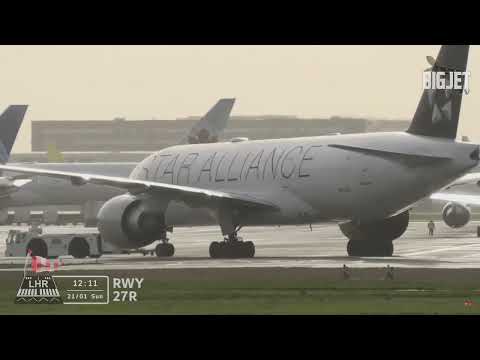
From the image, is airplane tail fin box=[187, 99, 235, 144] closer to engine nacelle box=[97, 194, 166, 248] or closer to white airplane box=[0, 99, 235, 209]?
white airplane box=[0, 99, 235, 209]

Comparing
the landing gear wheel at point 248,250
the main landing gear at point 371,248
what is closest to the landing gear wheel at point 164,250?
the landing gear wheel at point 248,250

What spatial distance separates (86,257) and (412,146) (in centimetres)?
1542

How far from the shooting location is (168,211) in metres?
48.8

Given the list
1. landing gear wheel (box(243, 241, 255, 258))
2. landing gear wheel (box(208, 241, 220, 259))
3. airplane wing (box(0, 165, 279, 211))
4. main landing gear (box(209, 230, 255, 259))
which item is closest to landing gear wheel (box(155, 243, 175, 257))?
landing gear wheel (box(208, 241, 220, 259))

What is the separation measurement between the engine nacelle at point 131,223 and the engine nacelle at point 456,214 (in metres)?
35.1

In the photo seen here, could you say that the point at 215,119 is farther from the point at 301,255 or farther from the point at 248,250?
the point at 248,250

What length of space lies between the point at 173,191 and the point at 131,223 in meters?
2.16

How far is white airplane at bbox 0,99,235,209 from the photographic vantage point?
8912 centimetres

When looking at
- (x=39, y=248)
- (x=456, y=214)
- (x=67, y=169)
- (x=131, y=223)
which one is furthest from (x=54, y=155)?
(x=131, y=223)

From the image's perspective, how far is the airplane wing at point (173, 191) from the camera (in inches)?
1807

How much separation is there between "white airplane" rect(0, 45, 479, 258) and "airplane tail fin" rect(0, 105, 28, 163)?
129 feet

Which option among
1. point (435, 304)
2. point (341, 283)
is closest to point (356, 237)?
point (341, 283)
